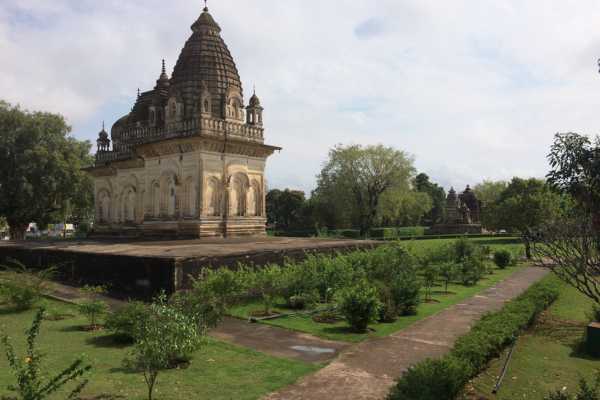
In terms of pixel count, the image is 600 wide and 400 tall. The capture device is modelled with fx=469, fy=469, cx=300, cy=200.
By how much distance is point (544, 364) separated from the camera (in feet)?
27.5

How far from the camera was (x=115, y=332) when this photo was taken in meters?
9.22

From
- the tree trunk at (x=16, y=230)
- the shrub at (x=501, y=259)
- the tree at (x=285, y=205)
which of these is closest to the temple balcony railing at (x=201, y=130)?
the shrub at (x=501, y=259)

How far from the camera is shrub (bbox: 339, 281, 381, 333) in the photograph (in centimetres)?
1010

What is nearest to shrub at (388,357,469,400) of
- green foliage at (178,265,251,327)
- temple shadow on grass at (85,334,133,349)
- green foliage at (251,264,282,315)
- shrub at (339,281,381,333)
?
shrub at (339,281,381,333)

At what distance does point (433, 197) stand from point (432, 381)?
263ft

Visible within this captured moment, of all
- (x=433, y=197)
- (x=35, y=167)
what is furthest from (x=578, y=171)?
(x=433, y=197)

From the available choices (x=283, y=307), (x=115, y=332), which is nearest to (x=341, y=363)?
(x=115, y=332)

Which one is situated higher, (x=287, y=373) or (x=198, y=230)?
(x=198, y=230)

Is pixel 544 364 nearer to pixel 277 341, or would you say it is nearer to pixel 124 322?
pixel 277 341

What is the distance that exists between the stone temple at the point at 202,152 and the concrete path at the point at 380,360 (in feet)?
39.9

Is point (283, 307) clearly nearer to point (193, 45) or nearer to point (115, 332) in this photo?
point (115, 332)

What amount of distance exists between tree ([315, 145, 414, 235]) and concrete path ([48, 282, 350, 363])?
3576cm

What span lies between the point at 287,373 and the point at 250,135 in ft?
55.6

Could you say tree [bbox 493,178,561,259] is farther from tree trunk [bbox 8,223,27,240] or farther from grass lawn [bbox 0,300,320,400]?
tree trunk [bbox 8,223,27,240]
